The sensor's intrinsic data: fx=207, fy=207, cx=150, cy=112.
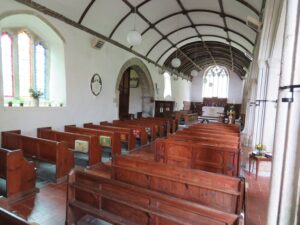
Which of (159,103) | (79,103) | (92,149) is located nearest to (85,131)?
(92,149)

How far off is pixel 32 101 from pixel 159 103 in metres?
6.09

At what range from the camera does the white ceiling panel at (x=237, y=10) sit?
5043mm

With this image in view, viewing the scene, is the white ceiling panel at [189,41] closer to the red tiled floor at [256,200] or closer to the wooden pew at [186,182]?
the red tiled floor at [256,200]

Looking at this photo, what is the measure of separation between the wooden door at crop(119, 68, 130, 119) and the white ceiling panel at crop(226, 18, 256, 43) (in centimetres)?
451

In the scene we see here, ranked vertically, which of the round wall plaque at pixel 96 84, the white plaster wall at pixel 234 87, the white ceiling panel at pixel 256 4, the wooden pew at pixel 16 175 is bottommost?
the wooden pew at pixel 16 175

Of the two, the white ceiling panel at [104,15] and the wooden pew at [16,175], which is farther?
the white ceiling panel at [104,15]

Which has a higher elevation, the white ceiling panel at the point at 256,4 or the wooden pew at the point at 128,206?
the white ceiling panel at the point at 256,4

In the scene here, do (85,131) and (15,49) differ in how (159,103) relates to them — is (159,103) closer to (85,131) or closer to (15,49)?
(85,131)

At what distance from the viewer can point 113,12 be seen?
5.57 metres

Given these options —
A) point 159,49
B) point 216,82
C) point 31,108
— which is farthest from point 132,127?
point 216,82

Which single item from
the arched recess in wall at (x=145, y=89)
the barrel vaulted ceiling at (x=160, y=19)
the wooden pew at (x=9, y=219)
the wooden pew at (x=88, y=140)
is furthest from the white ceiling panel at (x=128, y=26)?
the wooden pew at (x=9, y=219)

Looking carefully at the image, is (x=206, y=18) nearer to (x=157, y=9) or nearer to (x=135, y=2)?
(x=157, y=9)

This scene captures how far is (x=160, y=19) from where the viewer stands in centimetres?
684

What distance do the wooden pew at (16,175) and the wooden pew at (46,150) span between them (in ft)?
1.44
